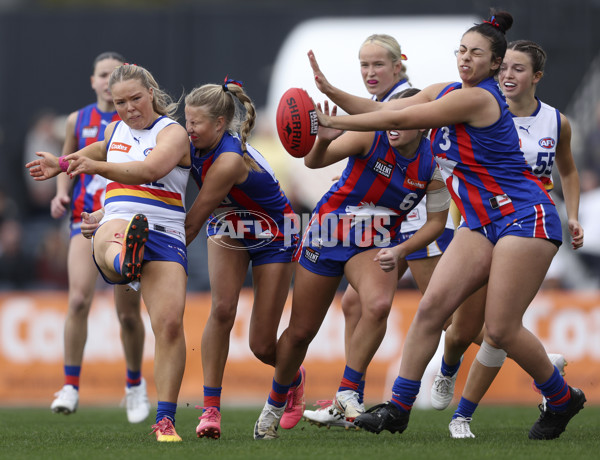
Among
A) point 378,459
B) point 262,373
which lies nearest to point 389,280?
point 378,459

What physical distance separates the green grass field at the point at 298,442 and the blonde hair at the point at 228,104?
1665 mm

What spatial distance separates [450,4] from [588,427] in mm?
7477

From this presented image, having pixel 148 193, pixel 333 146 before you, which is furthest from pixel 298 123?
pixel 148 193

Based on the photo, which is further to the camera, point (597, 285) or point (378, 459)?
point (597, 285)

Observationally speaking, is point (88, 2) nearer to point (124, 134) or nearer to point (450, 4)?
point (450, 4)

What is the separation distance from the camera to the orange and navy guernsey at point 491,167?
541cm

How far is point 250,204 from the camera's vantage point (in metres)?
6.12

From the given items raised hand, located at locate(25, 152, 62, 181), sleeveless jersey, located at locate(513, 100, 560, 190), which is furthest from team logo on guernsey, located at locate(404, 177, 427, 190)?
raised hand, located at locate(25, 152, 62, 181)

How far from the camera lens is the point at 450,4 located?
12.9 meters

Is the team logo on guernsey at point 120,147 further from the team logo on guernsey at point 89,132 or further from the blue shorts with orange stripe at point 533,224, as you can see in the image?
the blue shorts with orange stripe at point 533,224

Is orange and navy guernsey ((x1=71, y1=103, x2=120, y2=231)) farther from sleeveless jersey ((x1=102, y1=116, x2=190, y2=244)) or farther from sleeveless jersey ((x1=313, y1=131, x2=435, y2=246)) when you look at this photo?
sleeveless jersey ((x1=313, y1=131, x2=435, y2=246))

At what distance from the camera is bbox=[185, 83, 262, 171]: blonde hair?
586 centimetres

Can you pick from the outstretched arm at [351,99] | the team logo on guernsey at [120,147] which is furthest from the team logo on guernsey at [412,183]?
the team logo on guernsey at [120,147]

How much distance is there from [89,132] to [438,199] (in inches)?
118
